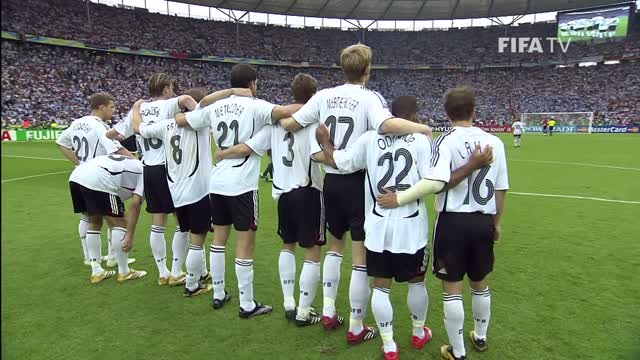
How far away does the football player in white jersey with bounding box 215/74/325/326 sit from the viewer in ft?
13.4

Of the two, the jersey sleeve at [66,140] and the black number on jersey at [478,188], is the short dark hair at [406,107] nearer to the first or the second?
the black number on jersey at [478,188]

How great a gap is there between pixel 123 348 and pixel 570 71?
2536 inches

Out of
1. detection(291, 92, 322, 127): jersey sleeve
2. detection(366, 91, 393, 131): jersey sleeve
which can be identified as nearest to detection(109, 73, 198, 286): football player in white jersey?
detection(291, 92, 322, 127): jersey sleeve

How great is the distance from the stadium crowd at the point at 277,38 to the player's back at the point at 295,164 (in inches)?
1742

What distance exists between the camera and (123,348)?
12.6ft

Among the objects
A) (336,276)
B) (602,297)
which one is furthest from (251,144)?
(602,297)

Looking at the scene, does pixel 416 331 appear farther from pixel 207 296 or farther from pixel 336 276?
pixel 207 296

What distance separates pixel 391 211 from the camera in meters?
3.44

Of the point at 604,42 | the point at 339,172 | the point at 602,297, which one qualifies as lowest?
the point at 602,297

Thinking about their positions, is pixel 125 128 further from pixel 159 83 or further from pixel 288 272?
pixel 288 272

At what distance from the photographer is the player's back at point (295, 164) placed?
4094mm

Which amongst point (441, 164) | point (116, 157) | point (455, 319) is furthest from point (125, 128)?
point (455, 319)

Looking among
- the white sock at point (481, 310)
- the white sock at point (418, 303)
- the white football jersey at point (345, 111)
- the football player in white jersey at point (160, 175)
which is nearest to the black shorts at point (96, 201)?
the football player in white jersey at point (160, 175)

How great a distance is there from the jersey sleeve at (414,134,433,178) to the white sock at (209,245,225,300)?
2.29m
